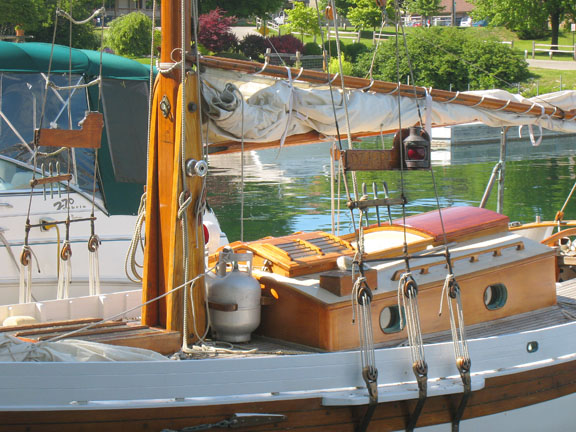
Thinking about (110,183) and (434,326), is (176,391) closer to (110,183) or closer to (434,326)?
(434,326)

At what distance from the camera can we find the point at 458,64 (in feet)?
140

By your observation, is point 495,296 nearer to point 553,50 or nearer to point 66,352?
point 66,352

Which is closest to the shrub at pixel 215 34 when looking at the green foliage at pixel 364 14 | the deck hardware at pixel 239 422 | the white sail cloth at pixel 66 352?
the green foliage at pixel 364 14

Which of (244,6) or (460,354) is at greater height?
(244,6)

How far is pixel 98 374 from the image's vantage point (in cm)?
532

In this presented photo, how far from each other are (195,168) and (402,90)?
241 centimetres

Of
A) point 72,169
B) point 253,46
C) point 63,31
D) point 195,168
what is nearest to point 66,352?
point 195,168

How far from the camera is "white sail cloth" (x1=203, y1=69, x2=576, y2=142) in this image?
264 inches

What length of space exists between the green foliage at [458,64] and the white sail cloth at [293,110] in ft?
114

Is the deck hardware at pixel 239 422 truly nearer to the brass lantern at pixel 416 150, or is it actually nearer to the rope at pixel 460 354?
the rope at pixel 460 354

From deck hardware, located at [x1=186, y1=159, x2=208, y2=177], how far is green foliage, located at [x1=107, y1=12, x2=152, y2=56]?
130 feet

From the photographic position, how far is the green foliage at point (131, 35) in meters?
44.4

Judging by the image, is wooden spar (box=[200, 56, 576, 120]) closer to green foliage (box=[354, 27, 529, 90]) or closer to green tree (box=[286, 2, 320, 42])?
green foliage (box=[354, 27, 529, 90])

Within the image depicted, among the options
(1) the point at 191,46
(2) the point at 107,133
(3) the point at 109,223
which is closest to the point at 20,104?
(2) the point at 107,133
